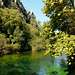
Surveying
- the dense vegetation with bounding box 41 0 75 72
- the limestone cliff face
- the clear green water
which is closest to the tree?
the dense vegetation with bounding box 41 0 75 72

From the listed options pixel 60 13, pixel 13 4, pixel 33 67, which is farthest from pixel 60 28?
pixel 13 4

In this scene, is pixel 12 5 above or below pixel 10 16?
above

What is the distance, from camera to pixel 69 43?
8.34 meters

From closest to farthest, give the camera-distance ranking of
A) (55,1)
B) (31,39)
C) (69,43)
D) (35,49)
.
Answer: (69,43) → (55,1) → (35,49) → (31,39)

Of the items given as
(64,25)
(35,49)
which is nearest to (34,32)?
(35,49)

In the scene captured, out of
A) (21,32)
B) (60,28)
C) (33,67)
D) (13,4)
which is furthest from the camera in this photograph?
(13,4)

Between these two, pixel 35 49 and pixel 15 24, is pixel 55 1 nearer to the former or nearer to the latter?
pixel 15 24

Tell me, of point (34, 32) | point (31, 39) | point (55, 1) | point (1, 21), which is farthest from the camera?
point (34, 32)

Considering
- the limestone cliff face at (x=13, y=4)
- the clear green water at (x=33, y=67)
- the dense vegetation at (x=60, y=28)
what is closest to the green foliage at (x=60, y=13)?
the dense vegetation at (x=60, y=28)

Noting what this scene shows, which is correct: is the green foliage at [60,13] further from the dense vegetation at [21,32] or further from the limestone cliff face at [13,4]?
the limestone cliff face at [13,4]

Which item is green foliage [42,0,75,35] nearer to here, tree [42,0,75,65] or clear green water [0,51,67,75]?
tree [42,0,75,65]

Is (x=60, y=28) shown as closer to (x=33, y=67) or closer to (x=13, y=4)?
(x=33, y=67)

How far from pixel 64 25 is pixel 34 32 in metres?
49.5

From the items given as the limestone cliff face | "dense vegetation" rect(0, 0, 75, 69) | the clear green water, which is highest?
the limestone cliff face
